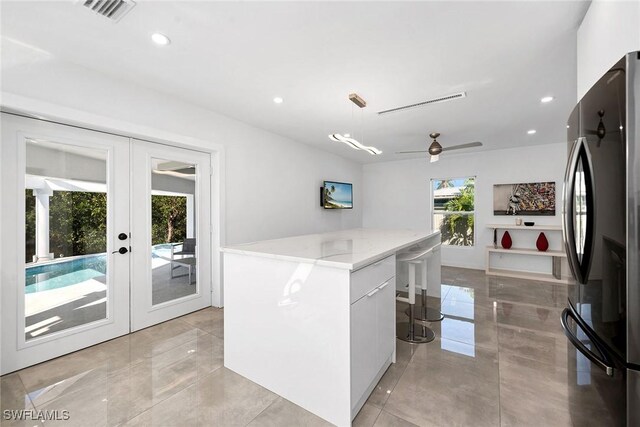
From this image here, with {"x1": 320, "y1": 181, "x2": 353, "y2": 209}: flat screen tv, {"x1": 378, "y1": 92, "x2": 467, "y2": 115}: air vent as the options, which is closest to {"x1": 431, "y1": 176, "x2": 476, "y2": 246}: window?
{"x1": 320, "y1": 181, "x2": 353, "y2": 209}: flat screen tv

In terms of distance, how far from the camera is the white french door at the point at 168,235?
9.23 feet

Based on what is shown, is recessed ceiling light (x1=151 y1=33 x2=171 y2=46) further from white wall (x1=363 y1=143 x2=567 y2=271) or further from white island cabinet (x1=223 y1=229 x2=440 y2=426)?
white wall (x1=363 y1=143 x2=567 y2=271)

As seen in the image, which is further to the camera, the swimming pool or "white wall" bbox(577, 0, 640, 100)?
the swimming pool

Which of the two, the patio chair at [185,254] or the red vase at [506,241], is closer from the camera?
the patio chair at [185,254]

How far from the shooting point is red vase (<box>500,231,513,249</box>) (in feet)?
16.9

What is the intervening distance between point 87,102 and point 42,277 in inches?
60.7

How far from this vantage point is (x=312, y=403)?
165 cm

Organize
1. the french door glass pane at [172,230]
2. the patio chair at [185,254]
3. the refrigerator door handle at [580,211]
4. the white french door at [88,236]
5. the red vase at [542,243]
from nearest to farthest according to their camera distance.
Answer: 1. the refrigerator door handle at [580,211]
2. the white french door at [88,236]
3. the french door glass pane at [172,230]
4. the patio chair at [185,254]
5. the red vase at [542,243]

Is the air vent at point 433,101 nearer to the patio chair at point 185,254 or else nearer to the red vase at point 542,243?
the patio chair at point 185,254

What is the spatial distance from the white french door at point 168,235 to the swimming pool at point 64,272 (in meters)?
0.29

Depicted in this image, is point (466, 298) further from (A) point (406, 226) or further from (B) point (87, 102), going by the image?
(B) point (87, 102)

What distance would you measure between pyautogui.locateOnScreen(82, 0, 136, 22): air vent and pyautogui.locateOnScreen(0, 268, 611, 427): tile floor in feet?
8.14

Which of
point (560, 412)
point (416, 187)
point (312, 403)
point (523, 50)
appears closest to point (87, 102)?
point (312, 403)

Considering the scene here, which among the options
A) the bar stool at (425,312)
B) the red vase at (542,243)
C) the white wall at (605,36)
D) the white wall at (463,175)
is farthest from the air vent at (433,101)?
the red vase at (542,243)
